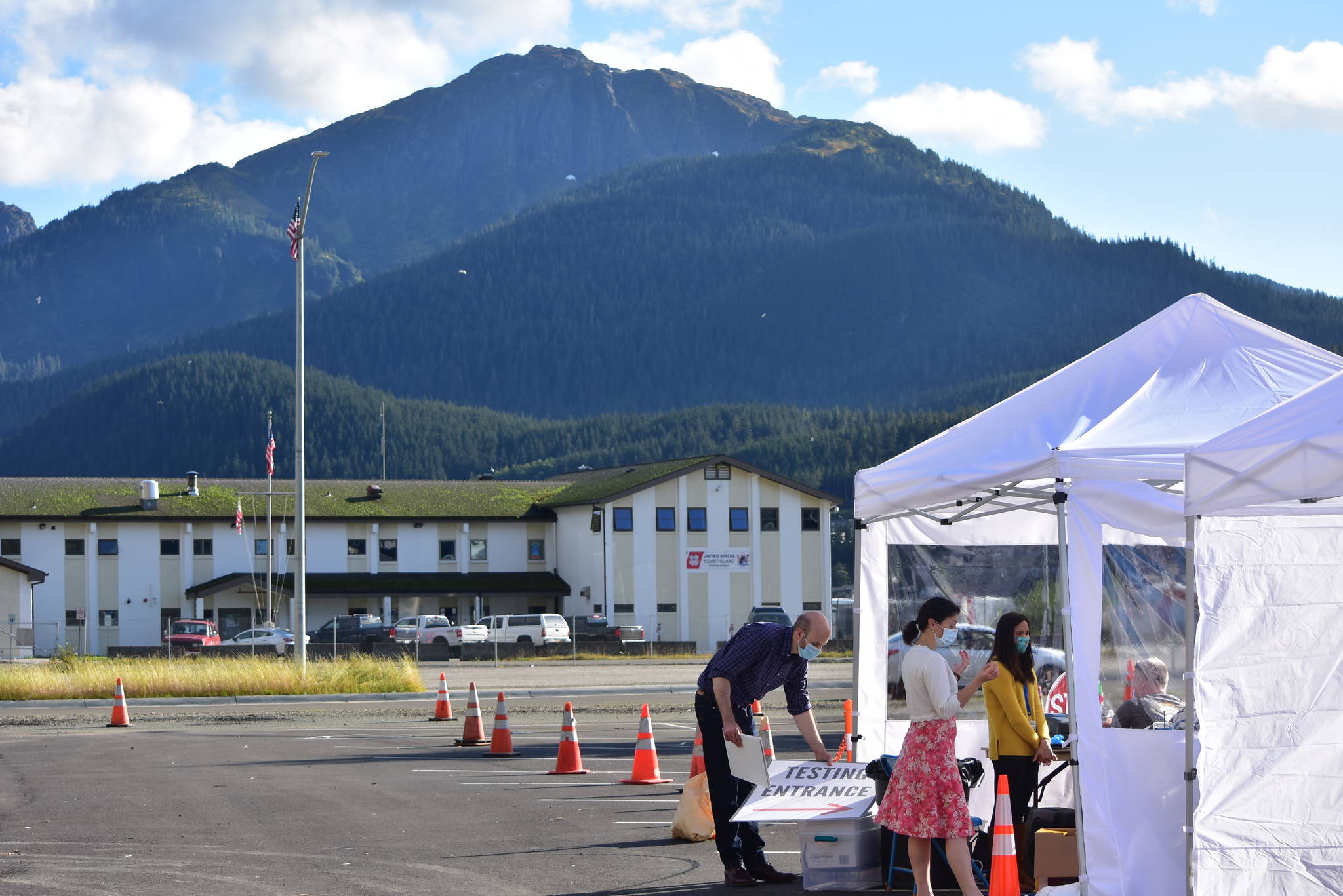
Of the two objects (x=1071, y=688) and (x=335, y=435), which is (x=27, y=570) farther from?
(x=335, y=435)

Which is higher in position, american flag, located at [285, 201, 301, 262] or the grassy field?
american flag, located at [285, 201, 301, 262]

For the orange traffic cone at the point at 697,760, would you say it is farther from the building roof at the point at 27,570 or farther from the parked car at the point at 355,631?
the building roof at the point at 27,570

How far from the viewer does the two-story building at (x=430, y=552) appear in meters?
65.8

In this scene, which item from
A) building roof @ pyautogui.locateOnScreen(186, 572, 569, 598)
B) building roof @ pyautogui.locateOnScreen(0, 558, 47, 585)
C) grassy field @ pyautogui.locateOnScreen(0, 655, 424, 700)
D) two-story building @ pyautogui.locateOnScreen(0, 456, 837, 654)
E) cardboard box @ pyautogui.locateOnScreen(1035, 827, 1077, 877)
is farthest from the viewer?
building roof @ pyautogui.locateOnScreen(186, 572, 569, 598)

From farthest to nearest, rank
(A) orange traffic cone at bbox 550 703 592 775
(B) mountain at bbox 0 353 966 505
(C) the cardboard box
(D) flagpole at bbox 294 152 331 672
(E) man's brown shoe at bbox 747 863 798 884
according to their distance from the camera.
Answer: (B) mountain at bbox 0 353 966 505 < (D) flagpole at bbox 294 152 331 672 < (A) orange traffic cone at bbox 550 703 592 775 < (E) man's brown shoe at bbox 747 863 798 884 < (C) the cardboard box

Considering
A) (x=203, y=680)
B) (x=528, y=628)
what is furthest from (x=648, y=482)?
(x=203, y=680)

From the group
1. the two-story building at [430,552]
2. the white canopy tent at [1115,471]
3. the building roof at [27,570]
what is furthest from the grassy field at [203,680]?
the two-story building at [430,552]

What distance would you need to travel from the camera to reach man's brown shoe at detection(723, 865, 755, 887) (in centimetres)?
975

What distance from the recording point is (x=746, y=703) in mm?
9906

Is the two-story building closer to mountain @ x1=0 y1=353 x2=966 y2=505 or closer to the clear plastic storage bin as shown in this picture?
the clear plastic storage bin

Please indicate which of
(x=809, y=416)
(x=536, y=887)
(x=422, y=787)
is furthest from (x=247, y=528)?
(x=809, y=416)

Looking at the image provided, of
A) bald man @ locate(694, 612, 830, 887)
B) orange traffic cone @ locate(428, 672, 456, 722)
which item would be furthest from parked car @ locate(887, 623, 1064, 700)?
orange traffic cone @ locate(428, 672, 456, 722)

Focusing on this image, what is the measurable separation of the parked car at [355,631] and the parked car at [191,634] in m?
3.82

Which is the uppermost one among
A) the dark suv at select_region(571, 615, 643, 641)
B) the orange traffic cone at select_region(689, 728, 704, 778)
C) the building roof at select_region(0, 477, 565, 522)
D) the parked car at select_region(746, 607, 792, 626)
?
the building roof at select_region(0, 477, 565, 522)
